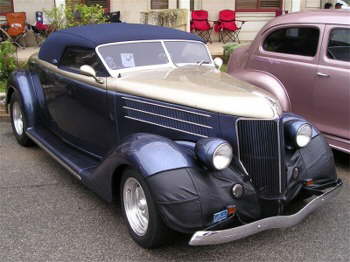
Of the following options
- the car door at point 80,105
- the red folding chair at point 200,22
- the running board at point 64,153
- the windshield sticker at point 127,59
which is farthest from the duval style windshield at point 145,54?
the red folding chair at point 200,22

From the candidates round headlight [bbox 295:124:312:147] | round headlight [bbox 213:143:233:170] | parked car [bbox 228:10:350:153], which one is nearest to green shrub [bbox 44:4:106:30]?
parked car [bbox 228:10:350:153]

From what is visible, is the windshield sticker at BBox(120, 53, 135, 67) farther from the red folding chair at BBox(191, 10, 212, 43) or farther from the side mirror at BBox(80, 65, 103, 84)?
the red folding chair at BBox(191, 10, 212, 43)

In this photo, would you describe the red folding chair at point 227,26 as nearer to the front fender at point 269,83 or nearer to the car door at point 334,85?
the front fender at point 269,83

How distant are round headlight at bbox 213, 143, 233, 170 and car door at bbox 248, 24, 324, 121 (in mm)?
2586

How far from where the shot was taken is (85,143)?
495 cm

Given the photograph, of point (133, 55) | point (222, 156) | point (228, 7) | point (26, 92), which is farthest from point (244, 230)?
point (228, 7)

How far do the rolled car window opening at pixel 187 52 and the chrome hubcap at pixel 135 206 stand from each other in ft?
5.63

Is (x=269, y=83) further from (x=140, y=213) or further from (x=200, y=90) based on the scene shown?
(x=140, y=213)

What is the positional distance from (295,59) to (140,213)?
10.4 ft

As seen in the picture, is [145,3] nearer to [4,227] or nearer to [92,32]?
[92,32]

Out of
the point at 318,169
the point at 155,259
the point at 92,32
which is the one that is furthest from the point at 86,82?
the point at 318,169

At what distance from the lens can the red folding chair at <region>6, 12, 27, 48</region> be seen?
1264 centimetres

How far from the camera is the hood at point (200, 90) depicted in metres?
3.56

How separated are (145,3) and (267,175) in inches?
460
